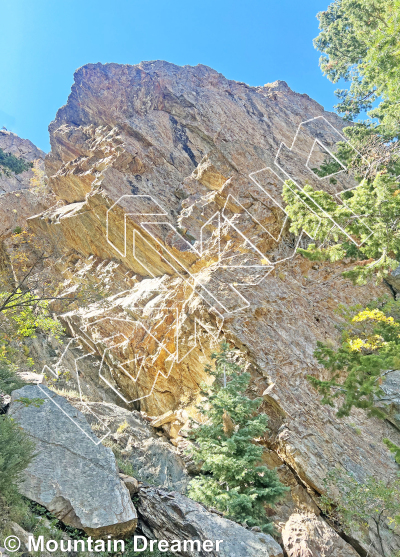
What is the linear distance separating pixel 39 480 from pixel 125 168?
61.9 feet

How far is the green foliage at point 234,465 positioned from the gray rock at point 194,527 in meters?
0.70

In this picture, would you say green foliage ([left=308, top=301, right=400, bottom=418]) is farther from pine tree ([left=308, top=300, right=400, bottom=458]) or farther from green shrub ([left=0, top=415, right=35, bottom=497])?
green shrub ([left=0, top=415, right=35, bottom=497])

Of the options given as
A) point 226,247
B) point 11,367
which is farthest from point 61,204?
point 11,367

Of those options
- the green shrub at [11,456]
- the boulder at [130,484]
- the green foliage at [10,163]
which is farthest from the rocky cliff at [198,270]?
the green foliage at [10,163]

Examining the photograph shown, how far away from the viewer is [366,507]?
30.8 ft

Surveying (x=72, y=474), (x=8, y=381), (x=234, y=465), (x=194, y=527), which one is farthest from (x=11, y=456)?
(x=234, y=465)

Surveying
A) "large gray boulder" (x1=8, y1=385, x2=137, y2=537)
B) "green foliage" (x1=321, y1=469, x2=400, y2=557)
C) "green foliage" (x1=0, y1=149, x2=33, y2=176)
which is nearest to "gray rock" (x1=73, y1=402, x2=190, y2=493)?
"large gray boulder" (x1=8, y1=385, x2=137, y2=537)

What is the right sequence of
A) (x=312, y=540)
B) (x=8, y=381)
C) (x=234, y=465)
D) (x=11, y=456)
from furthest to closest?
(x=312, y=540), (x=234, y=465), (x=8, y=381), (x=11, y=456)

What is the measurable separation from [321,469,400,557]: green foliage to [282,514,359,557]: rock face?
0.39 meters

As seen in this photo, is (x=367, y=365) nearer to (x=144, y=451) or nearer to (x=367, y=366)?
(x=367, y=366)

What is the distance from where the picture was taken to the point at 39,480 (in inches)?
261

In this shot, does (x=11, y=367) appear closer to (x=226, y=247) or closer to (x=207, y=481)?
(x=207, y=481)

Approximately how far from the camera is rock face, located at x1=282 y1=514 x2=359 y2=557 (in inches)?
337

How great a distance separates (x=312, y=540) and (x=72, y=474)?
6528mm
